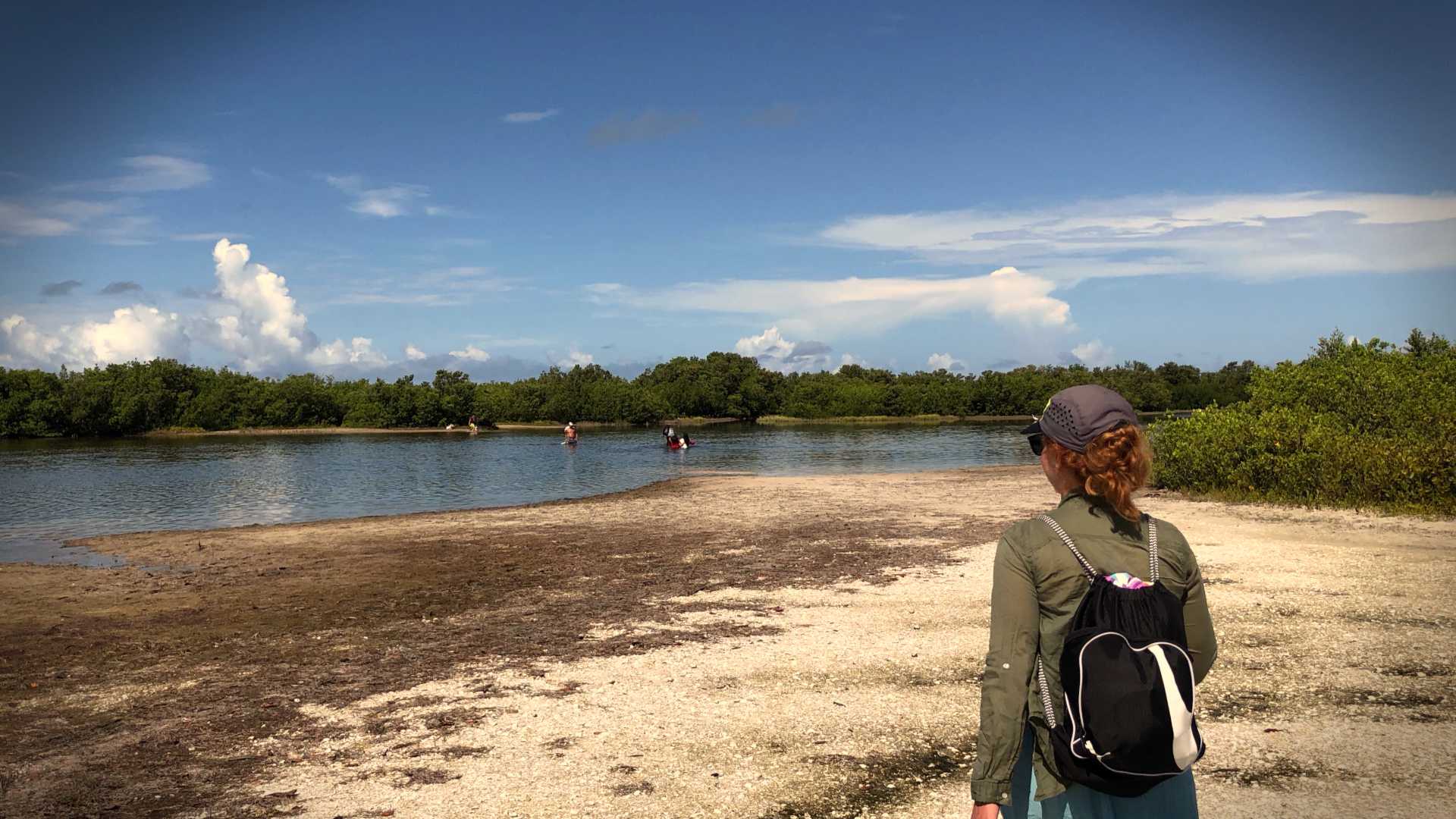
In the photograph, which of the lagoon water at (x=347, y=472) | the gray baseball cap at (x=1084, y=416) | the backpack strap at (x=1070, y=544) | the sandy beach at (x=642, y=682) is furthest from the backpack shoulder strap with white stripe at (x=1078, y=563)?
the lagoon water at (x=347, y=472)

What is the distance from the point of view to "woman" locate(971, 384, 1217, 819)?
286 centimetres

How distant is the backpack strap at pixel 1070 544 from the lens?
2.80 metres

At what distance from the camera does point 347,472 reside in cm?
5003

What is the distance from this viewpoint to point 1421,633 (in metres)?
9.76

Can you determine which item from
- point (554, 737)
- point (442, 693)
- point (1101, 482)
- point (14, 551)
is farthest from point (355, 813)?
point (14, 551)

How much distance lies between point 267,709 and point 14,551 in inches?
746

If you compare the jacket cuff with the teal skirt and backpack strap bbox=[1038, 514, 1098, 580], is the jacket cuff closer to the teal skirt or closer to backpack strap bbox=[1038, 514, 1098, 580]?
the teal skirt

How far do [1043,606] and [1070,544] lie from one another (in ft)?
0.75

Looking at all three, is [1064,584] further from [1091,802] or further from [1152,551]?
[1091,802]

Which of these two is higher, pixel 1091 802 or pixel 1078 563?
pixel 1078 563

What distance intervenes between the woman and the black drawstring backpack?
0.38 ft

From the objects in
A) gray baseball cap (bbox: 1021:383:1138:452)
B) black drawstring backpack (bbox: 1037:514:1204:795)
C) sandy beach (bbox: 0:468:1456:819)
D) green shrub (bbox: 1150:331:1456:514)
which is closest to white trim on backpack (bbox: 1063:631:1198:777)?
black drawstring backpack (bbox: 1037:514:1204:795)

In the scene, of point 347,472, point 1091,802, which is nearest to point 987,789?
point 1091,802

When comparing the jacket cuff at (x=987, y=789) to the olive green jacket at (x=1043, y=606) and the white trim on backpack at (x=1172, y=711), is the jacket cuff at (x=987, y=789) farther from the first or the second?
the white trim on backpack at (x=1172, y=711)
